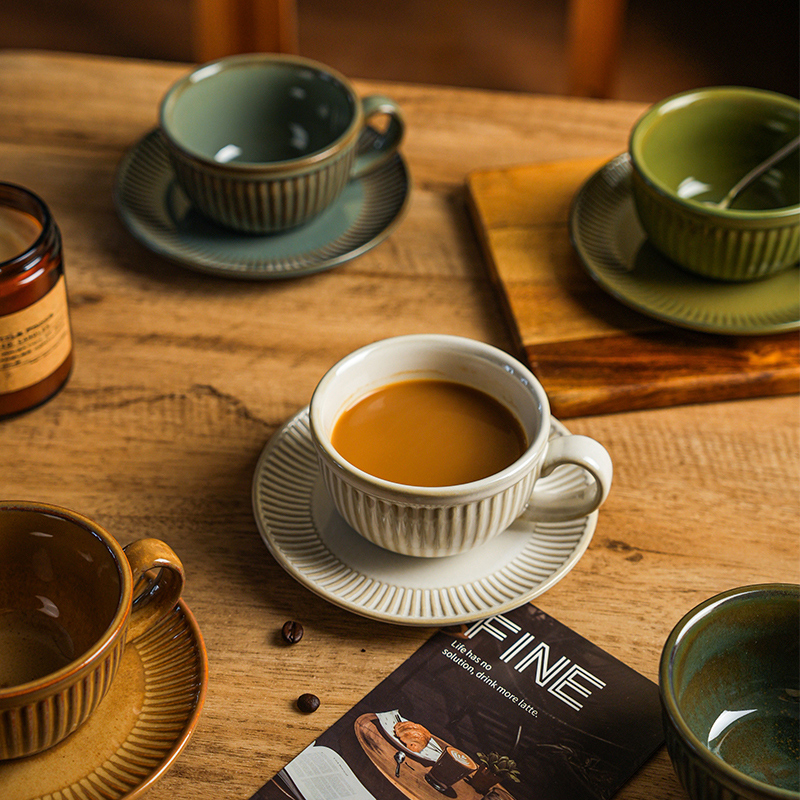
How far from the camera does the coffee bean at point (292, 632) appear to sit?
733 mm

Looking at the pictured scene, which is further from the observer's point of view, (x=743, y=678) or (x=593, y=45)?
(x=593, y=45)

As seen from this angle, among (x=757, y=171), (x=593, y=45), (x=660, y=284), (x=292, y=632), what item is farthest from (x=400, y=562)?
(x=593, y=45)

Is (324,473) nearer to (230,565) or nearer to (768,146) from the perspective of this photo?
(230,565)

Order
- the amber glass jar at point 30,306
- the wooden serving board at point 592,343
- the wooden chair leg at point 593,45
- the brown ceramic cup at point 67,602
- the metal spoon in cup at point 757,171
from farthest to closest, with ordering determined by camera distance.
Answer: the wooden chair leg at point 593,45, the metal spoon in cup at point 757,171, the wooden serving board at point 592,343, the amber glass jar at point 30,306, the brown ceramic cup at point 67,602

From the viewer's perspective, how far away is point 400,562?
2.52 ft

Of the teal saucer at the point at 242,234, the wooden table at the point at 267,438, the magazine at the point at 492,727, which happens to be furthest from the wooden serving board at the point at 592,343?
the magazine at the point at 492,727

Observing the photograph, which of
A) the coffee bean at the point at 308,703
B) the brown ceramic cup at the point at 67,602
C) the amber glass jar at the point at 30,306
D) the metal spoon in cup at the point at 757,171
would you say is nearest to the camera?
the brown ceramic cup at the point at 67,602

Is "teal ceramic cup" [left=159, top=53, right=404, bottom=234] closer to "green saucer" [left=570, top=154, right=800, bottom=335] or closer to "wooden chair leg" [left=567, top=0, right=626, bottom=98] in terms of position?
"green saucer" [left=570, top=154, right=800, bottom=335]

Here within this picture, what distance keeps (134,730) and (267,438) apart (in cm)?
34

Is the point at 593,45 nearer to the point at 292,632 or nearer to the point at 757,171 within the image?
the point at 757,171

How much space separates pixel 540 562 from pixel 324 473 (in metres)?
0.20

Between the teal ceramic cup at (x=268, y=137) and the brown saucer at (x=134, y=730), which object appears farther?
the teal ceramic cup at (x=268, y=137)

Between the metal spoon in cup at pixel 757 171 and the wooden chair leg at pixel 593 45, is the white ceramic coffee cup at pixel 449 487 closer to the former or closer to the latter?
the metal spoon in cup at pixel 757 171

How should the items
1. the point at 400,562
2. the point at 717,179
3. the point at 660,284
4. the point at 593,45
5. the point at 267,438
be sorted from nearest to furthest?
the point at 400,562 < the point at 267,438 < the point at 660,284 < the point at 717,179 < the point at 593,45
